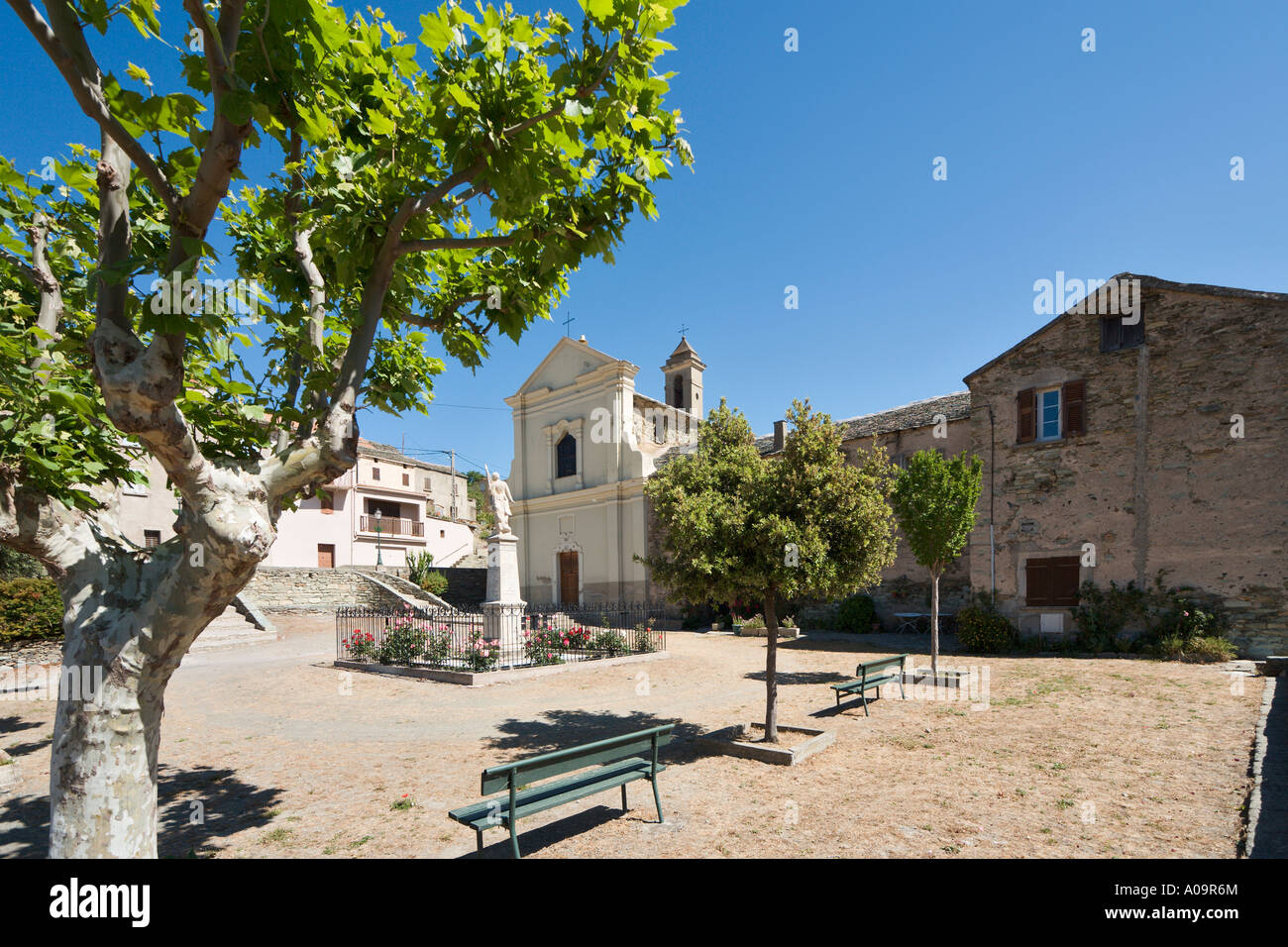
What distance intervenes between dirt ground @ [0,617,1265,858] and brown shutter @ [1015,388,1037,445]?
249 inches

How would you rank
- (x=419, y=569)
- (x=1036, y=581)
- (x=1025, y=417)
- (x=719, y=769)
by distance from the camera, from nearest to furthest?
(x=719, y=769) → (x=1036, y=581) → (x=1025, y=417) → (x=419, y=569)

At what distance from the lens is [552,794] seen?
5129 mm

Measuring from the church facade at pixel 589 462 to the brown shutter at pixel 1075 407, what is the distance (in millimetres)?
14935

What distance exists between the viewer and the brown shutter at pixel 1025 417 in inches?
663

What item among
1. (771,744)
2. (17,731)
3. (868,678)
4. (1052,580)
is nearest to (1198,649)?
(1052,580)

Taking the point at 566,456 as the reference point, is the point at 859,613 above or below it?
below

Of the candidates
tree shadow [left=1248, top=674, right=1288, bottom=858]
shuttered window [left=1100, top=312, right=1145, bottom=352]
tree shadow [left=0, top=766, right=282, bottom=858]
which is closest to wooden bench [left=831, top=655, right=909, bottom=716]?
tree shadow [left=1248, top=674, right=1288, bottom=858]

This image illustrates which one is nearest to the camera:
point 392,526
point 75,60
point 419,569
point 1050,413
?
point 75,60

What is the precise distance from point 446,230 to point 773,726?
6624 millimetres

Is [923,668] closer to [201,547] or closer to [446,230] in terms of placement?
[446,230]

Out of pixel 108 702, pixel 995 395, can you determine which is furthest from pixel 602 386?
pixel 108 702

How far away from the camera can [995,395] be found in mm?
17438

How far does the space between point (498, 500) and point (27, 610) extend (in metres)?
11.3

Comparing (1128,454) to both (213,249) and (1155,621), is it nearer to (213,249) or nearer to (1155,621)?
(1155,621)
